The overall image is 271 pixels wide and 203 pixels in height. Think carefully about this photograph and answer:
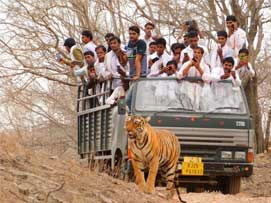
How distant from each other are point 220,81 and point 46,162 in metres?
4.69

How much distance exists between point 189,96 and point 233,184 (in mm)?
1730

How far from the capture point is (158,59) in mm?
14500

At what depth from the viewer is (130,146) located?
1205cm

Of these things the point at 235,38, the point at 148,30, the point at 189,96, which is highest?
the point at 148,30

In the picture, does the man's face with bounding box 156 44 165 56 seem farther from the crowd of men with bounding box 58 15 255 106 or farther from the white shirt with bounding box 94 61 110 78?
the white shirt with bounding box 94 61 110 78

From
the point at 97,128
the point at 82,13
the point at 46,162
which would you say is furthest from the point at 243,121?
the point at 82,13

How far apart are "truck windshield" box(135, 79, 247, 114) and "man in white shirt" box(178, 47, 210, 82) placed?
13cm

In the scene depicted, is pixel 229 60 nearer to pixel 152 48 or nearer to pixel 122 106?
pixel 152 48

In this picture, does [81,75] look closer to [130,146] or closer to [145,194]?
[130,146]

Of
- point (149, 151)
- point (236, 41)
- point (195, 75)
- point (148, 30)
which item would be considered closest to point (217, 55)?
point (195, 75)

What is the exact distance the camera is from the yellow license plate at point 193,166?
1298cm

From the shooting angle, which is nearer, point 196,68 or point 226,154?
point 226,154

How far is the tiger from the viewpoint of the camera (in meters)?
11.7

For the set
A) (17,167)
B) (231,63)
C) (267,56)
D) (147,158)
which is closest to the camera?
(17,167)
